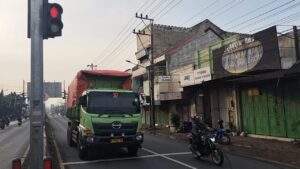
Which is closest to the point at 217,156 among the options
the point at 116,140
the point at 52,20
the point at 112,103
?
the point at 116,140

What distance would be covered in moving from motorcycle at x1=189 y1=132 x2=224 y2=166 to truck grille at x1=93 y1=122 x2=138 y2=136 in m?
2.34

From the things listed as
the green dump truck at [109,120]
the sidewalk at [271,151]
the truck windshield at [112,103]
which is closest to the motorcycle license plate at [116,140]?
the green dump truck at [109,120]

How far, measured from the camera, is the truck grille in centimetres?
1345

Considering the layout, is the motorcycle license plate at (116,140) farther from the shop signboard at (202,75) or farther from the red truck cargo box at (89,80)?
the shop signboard at (202,75)

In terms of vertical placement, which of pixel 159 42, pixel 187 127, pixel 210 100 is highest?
pixel 159 42

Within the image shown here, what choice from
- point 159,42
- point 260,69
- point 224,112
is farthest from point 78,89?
point 159,42

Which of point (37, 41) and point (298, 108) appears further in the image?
point (298, 108)

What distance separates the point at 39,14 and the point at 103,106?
7.66 m

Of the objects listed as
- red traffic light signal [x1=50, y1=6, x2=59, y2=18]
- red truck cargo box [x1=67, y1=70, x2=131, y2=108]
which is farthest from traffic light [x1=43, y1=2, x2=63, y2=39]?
red truck cargo box [x1=67, y1=70, x2=131, y2=108]

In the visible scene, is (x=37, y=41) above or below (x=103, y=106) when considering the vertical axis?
above

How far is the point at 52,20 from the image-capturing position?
22.1ft

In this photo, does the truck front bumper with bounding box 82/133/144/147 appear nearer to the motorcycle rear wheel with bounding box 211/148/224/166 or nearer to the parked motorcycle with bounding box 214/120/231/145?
the motorcycle rear wheel with bounding box 211/148/224/166

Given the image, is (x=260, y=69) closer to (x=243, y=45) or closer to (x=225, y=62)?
(x=243, y=45)

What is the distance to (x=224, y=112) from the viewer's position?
25922mm
